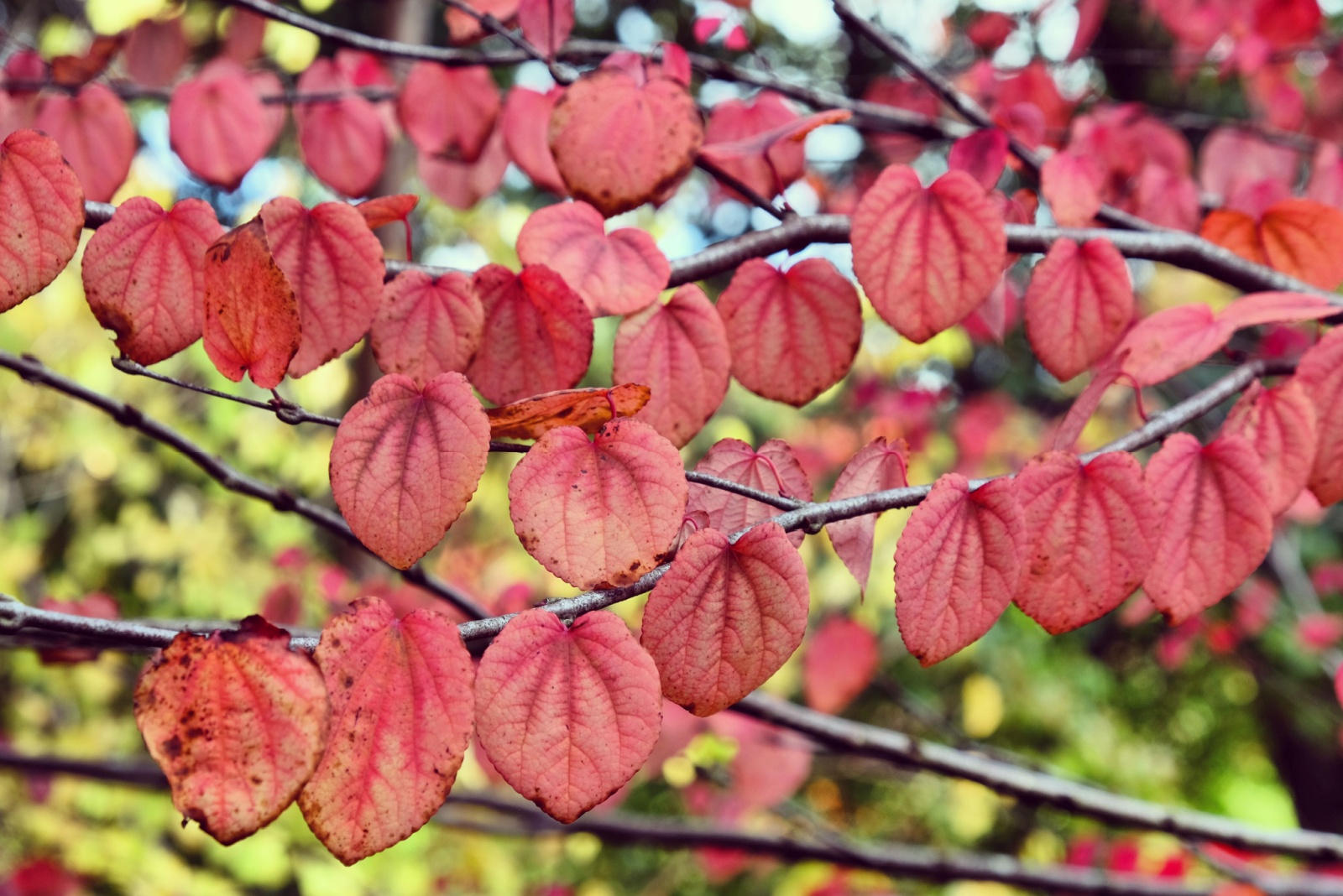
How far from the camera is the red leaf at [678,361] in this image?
0.72 m

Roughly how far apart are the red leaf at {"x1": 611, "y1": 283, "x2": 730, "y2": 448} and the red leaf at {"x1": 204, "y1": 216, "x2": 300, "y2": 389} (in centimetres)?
27

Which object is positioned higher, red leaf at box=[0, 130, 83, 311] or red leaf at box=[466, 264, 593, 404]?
red leaf at box=[0, 130, 83, 311]

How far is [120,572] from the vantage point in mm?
5414

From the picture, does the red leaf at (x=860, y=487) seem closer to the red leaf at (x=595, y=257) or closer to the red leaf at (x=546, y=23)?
the red leaf at (x=595, y=257)

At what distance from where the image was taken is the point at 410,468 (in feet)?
1.70

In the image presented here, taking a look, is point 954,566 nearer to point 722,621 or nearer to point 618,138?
point 722,621

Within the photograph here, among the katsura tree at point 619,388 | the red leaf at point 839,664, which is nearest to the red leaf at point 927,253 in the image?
the katsura tree at point 619,388

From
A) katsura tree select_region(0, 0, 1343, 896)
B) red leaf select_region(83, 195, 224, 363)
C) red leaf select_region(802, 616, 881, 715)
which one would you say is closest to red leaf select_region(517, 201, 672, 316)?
katsura tree select_region(0, 0, 1343, 896)

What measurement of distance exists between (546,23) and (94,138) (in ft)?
1.79

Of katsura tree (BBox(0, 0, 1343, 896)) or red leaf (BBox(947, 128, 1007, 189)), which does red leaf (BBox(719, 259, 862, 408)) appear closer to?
katsura tree (BBox(0, 0, 1343, 896))

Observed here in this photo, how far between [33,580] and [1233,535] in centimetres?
535

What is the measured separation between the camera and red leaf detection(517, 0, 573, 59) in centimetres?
84

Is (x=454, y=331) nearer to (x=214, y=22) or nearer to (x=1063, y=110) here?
(x=1063, y=110)

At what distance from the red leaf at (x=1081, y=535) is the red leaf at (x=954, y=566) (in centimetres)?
3
